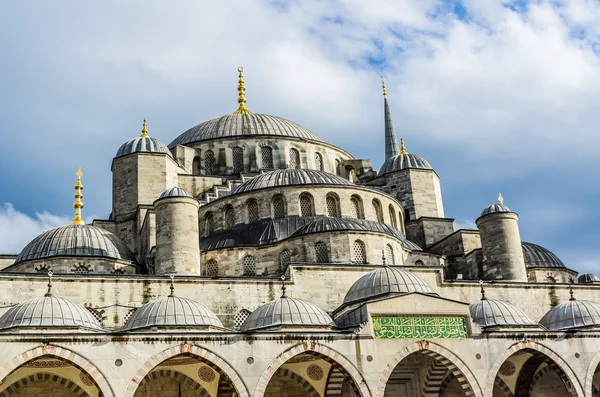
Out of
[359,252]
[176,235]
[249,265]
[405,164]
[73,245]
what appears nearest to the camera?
[176,235]

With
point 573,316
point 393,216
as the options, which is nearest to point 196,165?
point 393,216

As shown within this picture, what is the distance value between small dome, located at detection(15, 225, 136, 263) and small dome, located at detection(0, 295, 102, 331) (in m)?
5.25

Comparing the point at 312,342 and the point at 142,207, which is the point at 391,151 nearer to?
the point at 142,207

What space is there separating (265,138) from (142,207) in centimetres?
797

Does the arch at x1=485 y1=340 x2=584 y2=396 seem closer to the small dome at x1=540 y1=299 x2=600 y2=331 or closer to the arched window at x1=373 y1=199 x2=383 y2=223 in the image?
the small dome at x1=540 y1=299 x2=600 y2=331

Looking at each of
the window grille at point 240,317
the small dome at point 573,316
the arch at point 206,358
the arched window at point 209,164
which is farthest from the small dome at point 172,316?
the arched window at point 209,164

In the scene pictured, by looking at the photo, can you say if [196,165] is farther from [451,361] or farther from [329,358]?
[451,361]

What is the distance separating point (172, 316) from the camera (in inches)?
752

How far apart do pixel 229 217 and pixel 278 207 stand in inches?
67.3

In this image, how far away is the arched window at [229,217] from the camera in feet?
88.6

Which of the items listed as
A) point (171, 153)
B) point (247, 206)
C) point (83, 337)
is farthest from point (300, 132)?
point (83, 337)

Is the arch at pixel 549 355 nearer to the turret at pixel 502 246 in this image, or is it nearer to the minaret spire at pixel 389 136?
the turret at pixel 502 246

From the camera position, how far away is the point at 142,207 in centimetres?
2800

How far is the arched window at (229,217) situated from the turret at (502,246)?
8.11 metres
